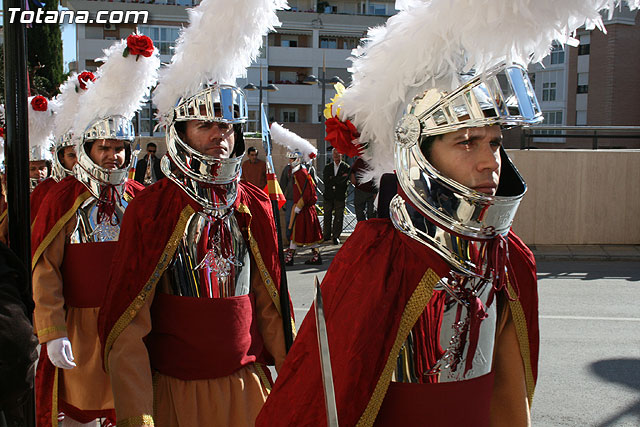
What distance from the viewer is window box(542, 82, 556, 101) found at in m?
41.3

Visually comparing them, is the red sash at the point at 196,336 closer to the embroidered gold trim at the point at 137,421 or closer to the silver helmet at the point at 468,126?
the embroidered gold trim at the point at 137,421

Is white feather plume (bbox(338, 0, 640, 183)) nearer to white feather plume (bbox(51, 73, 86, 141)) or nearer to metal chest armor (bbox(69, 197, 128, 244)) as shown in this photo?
metal chest armor (bbox(69, 197, 128, 244))

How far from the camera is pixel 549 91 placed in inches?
1641

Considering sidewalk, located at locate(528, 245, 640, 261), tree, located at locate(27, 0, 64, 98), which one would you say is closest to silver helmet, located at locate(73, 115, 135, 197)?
sidewalk, located at locate(528, 245, 640, 261)

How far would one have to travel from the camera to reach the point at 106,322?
2883mm

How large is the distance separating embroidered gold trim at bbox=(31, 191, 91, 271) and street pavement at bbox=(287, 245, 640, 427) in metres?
1.90

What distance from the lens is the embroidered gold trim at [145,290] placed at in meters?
2.85

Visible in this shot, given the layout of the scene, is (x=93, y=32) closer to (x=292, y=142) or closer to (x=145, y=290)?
(x=292, y=142)

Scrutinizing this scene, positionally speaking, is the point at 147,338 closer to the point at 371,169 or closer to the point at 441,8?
the point at 371,169

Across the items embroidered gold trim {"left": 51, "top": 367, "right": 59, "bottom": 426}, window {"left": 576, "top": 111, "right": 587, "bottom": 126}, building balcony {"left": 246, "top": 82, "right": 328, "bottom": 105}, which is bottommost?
embroidered gold trim {"left": 51, "top": 367, "right": 59, "bottom": 426}

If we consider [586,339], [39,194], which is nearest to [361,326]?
[39,194]

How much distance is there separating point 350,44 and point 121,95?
44016 millimetres

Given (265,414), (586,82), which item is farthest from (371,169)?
(586,82)

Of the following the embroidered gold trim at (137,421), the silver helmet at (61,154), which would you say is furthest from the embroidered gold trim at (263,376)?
the silver helmet at (61,154)
